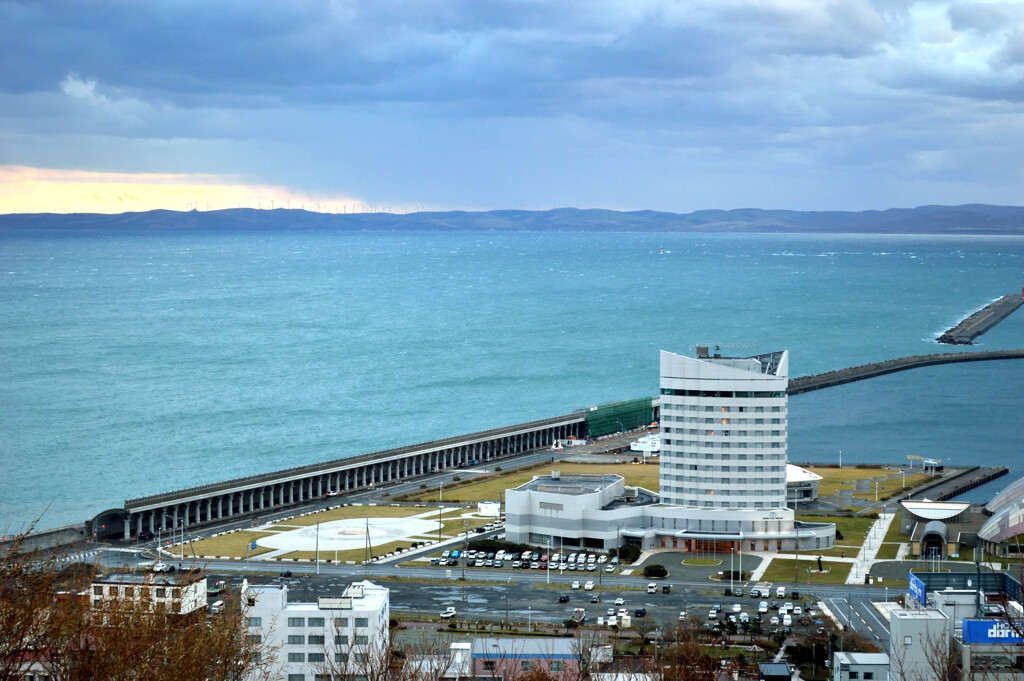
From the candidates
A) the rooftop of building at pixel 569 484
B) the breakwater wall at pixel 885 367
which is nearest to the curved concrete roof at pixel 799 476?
the rooftop of building at pixel 569 484

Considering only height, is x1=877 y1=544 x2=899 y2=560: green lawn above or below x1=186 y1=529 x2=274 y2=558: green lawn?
above

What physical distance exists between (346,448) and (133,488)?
60.9 feet

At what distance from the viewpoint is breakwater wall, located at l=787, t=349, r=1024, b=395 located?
11938 cm

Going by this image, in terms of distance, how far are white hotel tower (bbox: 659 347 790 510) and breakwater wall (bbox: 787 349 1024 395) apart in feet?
172

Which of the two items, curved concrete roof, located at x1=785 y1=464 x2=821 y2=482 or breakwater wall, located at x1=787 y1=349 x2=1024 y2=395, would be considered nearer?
curved concrete roof, located at x1=785 y1=464 x2=821 y2=482

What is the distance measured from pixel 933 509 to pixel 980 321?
112361 millimetres

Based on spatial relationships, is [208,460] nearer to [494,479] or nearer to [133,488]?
[133,488]

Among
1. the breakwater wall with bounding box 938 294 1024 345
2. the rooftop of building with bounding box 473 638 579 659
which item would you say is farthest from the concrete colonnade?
the breakwater wall with bounding box 938 294 1024 345

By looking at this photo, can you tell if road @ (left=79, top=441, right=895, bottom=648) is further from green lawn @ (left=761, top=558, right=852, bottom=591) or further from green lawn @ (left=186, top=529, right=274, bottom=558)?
green lawn @ (left=186, top=529, right=274, bottom=558)

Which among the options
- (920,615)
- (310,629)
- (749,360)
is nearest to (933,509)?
(749,360)

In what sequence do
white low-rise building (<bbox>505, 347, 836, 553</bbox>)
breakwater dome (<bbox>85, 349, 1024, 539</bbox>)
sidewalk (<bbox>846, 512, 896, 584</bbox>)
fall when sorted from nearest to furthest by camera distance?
sidewalk (<bbox>846, 512, 896, 584</bbox>), white low-rise building (<bbox>505, 347, 836, 553</bbox>), breakwater dome (<bbox>85, 349, 1024, 539</bbox>)

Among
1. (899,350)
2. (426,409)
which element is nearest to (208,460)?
(426,409)

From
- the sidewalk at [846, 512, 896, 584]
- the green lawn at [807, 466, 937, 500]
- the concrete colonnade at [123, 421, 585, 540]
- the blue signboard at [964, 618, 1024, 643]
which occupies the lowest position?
the concrete colonnade at [123, 421, 585, 540]

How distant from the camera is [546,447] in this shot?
313ft
